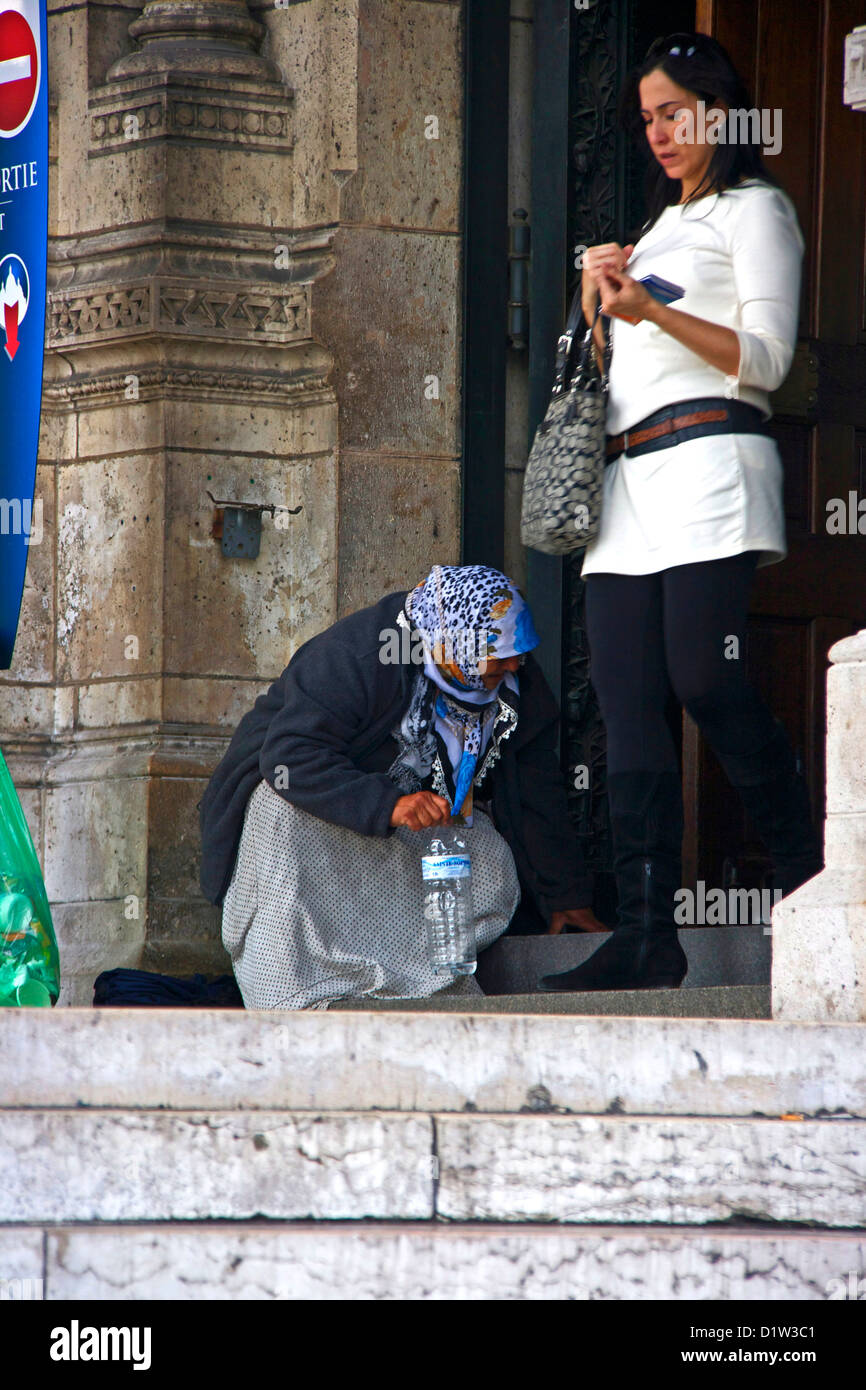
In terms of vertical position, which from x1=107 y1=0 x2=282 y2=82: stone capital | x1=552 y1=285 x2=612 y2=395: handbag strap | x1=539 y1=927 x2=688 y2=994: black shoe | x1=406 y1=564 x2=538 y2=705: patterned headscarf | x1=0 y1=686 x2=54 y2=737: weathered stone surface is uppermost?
x1=107 y1=0 x2=282 y2=82: stone capital

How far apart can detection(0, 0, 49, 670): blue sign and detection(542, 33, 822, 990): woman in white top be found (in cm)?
164

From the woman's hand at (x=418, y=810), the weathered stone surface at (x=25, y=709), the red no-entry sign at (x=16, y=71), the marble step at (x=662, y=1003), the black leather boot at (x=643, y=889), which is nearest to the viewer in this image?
the marble step at (x=662, y=1003)

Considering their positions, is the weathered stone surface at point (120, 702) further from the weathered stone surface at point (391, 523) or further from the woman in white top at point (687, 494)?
the woman in white top at point (687, 494)

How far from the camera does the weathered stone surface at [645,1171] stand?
3354 mm

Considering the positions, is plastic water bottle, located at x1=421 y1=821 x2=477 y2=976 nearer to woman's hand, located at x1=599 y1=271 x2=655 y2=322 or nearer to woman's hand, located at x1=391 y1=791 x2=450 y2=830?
woman's hand, located at x1=391 y1=791 x2=450 y2=830

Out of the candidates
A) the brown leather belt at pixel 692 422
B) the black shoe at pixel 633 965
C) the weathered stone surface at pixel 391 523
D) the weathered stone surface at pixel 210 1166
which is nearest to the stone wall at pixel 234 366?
the weathered stone surface at pixel 391 523

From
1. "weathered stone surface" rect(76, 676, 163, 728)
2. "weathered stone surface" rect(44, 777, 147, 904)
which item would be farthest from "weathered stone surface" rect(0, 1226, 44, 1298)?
"weathered stone surface" rect(76, 676, 163, 728)

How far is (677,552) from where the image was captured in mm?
4707

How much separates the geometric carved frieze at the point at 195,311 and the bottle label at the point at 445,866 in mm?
1769

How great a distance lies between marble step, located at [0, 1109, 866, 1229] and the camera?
330cm

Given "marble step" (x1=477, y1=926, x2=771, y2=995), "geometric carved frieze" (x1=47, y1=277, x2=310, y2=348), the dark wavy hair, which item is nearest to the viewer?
the dark wavy hair

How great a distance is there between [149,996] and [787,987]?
84.0 inches

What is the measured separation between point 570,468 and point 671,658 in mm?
488

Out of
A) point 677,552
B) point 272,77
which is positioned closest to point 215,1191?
point 677,552
